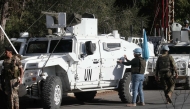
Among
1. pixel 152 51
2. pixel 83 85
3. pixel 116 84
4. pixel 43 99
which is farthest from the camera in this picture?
pixel 152 51

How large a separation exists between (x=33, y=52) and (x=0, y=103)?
221 cm

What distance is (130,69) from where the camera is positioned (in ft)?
49.9

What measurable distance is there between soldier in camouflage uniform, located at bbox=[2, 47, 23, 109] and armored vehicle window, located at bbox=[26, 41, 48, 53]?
242 centimetres

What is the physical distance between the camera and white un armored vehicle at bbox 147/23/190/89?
19.4 meters

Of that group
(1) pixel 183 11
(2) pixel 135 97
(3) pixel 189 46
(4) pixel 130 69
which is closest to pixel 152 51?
(3) pixel 189 46

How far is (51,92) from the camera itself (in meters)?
12.4

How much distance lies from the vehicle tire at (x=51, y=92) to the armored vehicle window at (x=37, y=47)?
1.86m

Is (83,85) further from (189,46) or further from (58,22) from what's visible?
(189,46)

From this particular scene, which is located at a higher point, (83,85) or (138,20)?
(138,20)

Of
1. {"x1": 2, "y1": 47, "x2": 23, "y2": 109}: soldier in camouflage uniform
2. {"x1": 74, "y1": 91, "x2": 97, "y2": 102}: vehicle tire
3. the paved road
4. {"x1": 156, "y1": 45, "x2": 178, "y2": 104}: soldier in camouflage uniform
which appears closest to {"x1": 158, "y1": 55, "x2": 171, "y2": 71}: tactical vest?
{"x1": 156, "y1": 45, "x2": 178, "y2": 104}: soldier in camouflage uniform

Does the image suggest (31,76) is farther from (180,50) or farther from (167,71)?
(180,50)

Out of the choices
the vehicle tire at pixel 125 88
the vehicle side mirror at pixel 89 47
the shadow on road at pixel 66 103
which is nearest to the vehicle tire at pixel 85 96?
the shadow on road at pixel 66 103

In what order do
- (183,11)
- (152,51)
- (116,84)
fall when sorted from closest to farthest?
1. (116,84)
2. (152,51)
3. (183,11)

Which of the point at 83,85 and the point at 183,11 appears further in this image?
the point at 183,11
